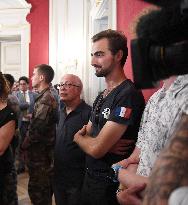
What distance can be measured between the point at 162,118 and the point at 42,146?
7.22 feet

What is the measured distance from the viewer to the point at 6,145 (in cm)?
230

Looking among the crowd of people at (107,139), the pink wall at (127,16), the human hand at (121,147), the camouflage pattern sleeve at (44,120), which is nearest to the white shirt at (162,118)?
the crowd of people at (107,139)

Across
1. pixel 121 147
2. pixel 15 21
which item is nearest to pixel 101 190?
pixel 121 147

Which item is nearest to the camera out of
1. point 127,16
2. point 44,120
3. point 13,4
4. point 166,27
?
point 166,27

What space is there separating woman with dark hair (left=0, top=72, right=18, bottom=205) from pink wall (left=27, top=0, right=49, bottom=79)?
195 inches

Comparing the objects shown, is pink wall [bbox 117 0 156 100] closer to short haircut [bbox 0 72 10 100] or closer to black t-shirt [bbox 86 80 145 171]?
black t-shirt [bbox 86 80 145 171]

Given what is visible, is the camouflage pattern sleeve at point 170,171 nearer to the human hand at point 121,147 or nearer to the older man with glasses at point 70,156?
the human hand at point 121,147

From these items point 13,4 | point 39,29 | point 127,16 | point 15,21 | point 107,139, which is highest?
point 13,4

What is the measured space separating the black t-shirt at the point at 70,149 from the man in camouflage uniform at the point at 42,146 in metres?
0.47


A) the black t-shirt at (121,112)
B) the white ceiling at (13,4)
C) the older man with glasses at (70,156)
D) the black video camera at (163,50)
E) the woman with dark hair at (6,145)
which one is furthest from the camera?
the white ceiling at (13,4)

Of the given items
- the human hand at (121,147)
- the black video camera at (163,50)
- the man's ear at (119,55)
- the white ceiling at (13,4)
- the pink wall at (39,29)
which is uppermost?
the white ceiling at (13,4)

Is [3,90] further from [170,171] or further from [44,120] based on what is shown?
[170,171]

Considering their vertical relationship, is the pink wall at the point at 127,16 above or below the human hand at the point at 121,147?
above

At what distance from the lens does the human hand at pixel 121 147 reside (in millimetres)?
1740
